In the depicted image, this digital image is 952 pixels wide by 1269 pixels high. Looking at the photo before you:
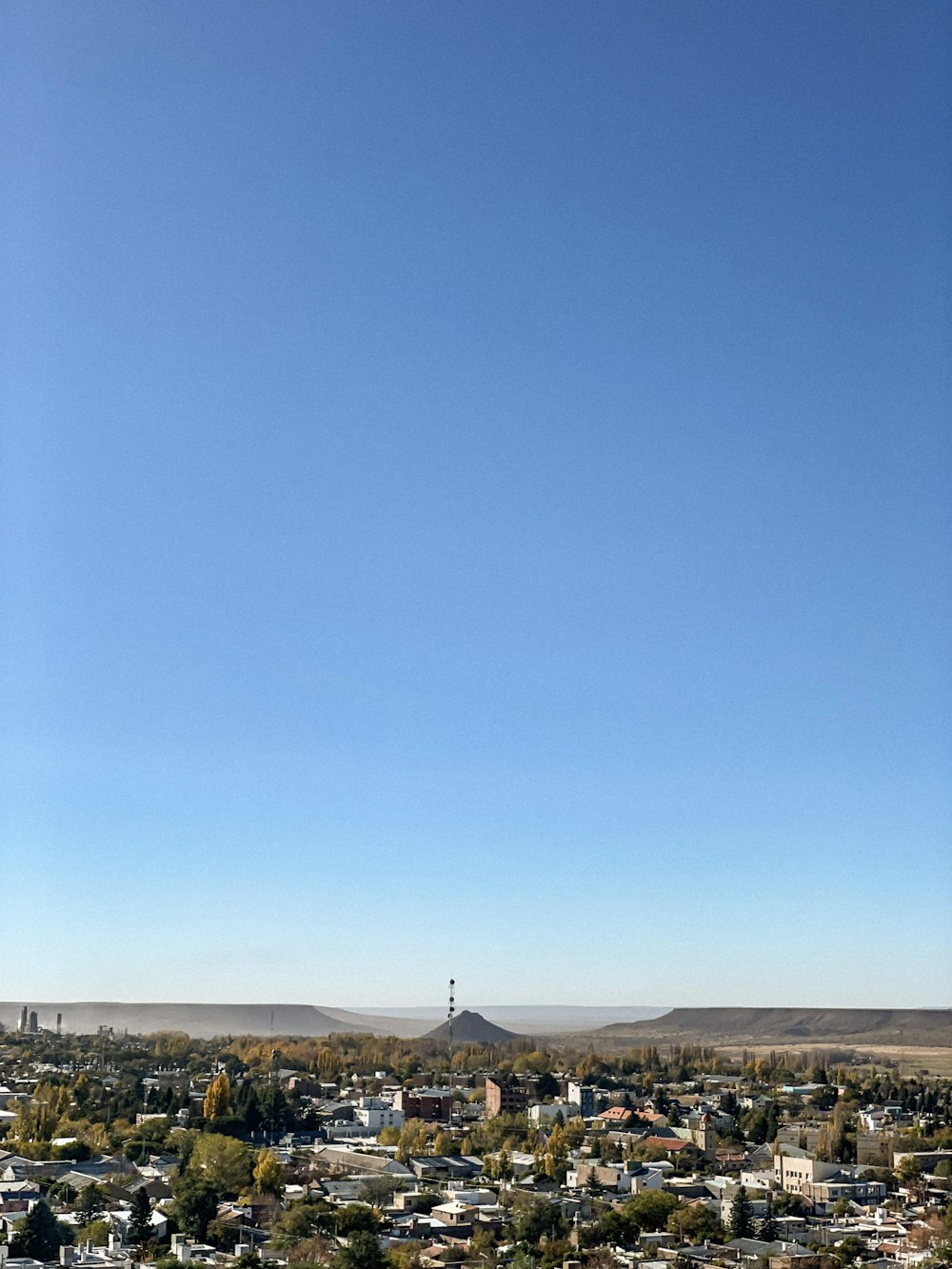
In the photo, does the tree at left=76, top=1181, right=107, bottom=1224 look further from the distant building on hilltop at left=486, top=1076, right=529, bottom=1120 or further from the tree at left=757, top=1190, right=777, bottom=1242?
the distant building on hilltop at left=486, top=1076, right=529, bottom=1120

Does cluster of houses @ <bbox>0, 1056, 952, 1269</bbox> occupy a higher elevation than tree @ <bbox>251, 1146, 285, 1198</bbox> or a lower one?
lower

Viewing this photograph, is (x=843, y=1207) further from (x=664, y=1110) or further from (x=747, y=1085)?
(x=747, y=1085)

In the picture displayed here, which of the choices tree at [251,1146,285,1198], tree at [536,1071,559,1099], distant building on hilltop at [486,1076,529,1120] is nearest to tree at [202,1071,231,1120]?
tree at [251,1146,285,1198]

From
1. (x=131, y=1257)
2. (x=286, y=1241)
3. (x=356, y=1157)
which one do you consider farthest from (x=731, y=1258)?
(x=356, y=1157)

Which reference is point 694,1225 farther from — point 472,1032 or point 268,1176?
point 472,1032

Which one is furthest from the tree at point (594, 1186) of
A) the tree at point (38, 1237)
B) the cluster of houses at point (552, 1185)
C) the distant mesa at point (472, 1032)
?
the distant mesa at point (472, 1032)

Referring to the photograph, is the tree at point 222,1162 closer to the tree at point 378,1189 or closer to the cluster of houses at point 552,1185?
the cluster of houses at point 552,1185
